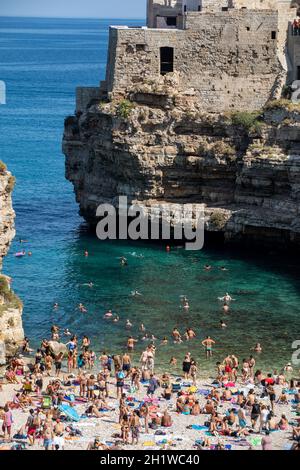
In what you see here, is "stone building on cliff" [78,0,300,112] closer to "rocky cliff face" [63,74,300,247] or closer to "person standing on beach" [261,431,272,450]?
"rocky cliff face" [63,74,300,247]

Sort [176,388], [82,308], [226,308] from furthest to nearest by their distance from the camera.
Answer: [226,308]
[82,308]
[176,388]

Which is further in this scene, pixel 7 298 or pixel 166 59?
pixel 166 59

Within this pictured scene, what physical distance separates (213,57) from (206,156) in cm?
566

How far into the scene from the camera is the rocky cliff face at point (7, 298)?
4875 centimetres

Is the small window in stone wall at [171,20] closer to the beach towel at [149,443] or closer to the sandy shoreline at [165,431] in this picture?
the sandy shoreline at [165,431]

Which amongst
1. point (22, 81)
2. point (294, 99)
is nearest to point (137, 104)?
point (294, 99)

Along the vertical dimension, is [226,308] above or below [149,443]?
above

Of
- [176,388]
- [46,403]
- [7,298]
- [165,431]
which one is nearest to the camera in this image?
[165,431]

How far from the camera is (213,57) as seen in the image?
68.4m

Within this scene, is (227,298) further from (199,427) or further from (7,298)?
(199,427)

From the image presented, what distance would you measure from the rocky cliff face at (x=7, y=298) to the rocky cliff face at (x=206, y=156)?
760 inches

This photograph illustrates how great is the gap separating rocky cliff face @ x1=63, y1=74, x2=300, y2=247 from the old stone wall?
103cm

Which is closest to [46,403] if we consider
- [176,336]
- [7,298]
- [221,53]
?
[7,298]

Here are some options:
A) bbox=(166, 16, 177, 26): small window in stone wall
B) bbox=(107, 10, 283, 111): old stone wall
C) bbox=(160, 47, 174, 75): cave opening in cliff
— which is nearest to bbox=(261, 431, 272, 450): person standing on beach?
bbox=(107, 10, 283, 111): old stone wall
